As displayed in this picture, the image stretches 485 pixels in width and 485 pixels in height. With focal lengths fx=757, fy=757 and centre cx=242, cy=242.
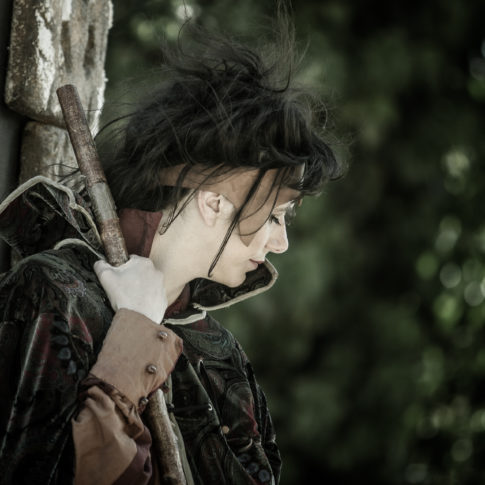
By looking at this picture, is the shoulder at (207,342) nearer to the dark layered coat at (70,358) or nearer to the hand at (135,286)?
the dark layered coat at (70,358)

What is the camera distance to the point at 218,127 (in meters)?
1.70

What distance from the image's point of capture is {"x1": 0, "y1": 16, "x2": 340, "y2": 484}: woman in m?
1.38

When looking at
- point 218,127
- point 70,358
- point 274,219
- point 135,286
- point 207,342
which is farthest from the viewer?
point 207,342

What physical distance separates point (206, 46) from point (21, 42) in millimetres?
453

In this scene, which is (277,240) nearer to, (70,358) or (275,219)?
(275,219)

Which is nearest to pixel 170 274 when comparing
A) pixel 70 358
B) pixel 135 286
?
pixel 135 286

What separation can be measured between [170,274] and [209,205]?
182 mm

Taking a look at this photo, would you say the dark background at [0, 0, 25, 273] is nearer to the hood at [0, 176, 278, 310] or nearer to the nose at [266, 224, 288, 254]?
the hood at [0, 176, 278, 310]

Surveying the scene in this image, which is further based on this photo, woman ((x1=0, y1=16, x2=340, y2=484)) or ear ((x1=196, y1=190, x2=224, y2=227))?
ear ((x1=196, y1=190, x2=224, y2=227))

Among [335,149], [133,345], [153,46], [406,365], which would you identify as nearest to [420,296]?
[406,365]

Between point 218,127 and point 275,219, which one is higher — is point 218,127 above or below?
above

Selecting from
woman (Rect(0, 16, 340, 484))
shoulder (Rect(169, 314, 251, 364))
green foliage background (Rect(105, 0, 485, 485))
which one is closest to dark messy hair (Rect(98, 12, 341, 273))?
woman (Rect(0, 16, 340, 484))

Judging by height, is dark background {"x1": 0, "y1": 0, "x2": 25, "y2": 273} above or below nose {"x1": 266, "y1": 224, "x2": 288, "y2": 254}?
above

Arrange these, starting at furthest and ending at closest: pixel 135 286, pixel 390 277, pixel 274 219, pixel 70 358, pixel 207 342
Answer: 1. pixel 390 277
2. pixel 207 342
3. pixel 274 219
4. pixel 135 286
5. pixel 70 358
